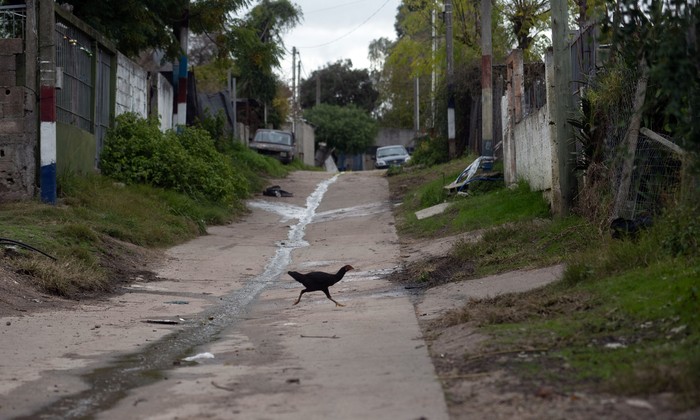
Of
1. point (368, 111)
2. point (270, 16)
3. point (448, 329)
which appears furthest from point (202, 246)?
point (368, 111)

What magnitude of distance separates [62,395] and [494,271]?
7.01 metres

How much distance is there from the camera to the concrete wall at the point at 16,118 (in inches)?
631

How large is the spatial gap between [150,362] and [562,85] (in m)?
8.16

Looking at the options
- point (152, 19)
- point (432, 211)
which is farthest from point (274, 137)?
point (432, 211)

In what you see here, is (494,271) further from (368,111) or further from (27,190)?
(368,111)

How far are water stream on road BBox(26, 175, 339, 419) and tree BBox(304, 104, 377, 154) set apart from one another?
52833 millimetres

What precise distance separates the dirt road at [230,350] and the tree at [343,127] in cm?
5096

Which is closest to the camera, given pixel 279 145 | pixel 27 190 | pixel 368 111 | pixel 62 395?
pixel 62 395

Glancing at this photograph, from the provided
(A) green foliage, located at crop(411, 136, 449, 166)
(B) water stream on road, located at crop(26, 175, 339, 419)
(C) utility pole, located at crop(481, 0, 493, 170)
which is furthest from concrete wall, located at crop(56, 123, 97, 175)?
(A) green foliage, located at crop(411, 136, 449, 166)

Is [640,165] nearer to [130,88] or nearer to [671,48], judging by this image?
[671,48]

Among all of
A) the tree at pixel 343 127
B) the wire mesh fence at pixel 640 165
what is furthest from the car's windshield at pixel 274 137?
the wire mesh fence at pixel 640 165

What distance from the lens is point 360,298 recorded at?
1159cm

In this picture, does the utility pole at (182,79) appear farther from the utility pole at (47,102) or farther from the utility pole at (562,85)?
the utility pole at (562,85)

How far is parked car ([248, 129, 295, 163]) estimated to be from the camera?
4141 centimetres
